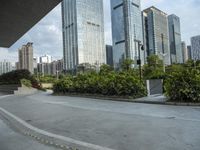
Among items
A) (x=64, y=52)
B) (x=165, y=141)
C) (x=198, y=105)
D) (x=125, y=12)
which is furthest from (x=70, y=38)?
(x=165, y=141)

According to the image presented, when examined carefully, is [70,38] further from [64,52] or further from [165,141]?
[165,141]

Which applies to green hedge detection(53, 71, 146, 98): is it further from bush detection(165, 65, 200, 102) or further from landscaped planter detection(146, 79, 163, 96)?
bush detection(165, 65, 200, 102)

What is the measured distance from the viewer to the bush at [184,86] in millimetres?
12278

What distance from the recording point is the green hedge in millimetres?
16172

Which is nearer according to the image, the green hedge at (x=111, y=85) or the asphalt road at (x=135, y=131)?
the asphalt road at (x=135, y=131)

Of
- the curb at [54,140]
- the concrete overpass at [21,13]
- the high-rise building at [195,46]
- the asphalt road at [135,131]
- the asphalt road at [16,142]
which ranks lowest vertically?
the asphalt road at [16,142]

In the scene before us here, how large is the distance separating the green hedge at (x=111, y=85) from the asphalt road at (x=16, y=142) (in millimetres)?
9432

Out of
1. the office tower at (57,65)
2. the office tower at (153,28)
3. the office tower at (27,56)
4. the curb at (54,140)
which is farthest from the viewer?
the office tower at (57,65)

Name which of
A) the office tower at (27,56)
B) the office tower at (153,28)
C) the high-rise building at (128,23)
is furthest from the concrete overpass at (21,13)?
the office tower at (27,56)

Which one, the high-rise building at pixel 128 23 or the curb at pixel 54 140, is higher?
the high-rise building at pixel 128 23

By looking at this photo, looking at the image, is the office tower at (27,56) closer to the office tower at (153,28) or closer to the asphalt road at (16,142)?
the office tower at (153,28)

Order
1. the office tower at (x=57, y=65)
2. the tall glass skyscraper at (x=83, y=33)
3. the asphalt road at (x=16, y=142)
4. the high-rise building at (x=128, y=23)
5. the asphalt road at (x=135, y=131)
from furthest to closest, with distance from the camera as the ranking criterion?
the office tower at (x=57, y=65)
the tall glass skyscraper at (x=83, y=33)
the high-rise building at (x=128, y=23)
the asphalt road at (x=16, y=142)
the asphalt road at (x=135, y=131)

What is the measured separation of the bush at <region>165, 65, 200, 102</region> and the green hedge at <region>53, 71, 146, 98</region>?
119 inches

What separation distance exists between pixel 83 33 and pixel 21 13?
70444 mm
